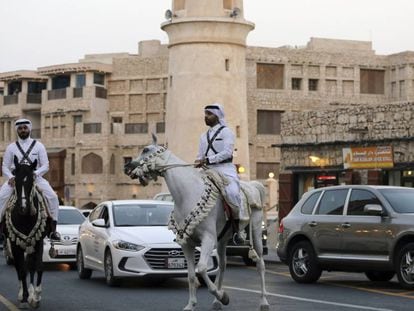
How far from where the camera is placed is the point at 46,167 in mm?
15352

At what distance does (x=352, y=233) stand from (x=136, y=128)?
→ 61948 millimetres

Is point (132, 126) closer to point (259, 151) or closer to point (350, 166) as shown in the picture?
point (259, 151)

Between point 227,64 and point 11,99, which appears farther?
point 11,99

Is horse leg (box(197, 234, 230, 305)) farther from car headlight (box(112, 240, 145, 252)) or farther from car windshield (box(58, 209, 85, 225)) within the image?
car windshield (box(58, 209, 85, 225))

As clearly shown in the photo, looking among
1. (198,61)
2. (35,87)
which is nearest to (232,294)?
(198,61)

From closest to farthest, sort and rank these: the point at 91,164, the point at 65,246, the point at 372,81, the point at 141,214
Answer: the point at 141,214, the point at 65,246, the point at 91,164, the point at 372,81

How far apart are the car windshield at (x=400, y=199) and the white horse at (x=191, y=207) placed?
478 cm

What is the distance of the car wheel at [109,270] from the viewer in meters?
19.2

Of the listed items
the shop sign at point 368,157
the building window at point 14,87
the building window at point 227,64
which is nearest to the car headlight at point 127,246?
the shop sign at point 368,157

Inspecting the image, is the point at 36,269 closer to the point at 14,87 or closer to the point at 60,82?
the point at 60,82

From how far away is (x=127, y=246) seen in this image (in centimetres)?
1895

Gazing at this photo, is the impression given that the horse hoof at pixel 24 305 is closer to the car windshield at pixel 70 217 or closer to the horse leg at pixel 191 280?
the horse leg at pixel 191 280

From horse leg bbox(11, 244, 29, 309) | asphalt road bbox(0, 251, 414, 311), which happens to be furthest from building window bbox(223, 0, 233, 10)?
horse leg bbox(11, 244, 29, 309)

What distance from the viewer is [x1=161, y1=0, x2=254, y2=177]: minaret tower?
50.8 m
